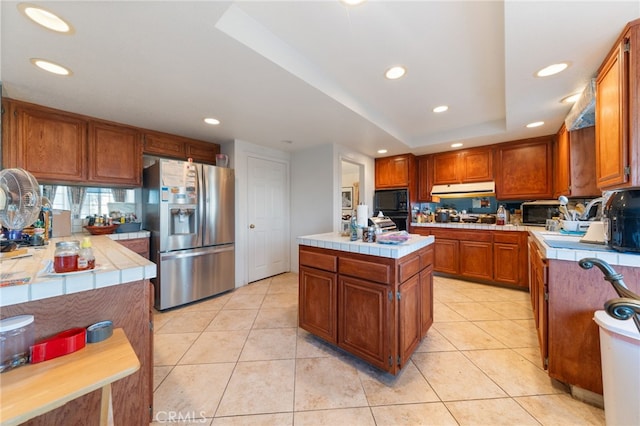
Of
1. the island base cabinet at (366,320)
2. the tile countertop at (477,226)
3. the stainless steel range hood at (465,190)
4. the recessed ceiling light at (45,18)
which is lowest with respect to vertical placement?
the island base cabinet at (366,320)

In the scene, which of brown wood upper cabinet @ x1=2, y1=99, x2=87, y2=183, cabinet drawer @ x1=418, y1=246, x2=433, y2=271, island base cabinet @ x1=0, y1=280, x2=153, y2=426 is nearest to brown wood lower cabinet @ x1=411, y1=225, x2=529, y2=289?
cabinet drawer @ x1=418, y1=246, x2=433, y2=271

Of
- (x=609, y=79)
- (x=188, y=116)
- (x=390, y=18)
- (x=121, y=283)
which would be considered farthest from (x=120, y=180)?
(x=609, y=79)

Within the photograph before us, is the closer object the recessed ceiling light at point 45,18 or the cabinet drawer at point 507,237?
the recessed ceiling light at point 45,18

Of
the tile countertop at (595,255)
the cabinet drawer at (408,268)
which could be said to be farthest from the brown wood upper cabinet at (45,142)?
the tile countertop at (595,255)

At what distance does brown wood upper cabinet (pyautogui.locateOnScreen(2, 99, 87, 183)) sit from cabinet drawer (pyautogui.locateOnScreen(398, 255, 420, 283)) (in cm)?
329

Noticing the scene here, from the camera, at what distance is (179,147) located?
321 cm

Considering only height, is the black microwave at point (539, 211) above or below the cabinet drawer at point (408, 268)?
above

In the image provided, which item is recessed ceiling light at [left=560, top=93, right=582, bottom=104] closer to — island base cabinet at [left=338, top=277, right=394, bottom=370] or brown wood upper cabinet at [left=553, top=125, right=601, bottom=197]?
brown wood upper cabinet at [left=553, top=125, right=601, bottom=197]

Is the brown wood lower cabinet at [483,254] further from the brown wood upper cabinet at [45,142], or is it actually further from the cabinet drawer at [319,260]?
the brown wood upper cabinet at [45,142]

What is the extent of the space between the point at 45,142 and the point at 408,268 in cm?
353

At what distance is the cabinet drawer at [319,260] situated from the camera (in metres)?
1.80

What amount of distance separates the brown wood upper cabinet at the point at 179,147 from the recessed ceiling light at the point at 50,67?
1.24 metres

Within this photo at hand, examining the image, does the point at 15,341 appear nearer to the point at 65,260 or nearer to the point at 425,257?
the point at 65,260

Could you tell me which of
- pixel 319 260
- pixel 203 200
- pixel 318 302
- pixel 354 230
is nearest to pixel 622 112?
pixel 354 230
